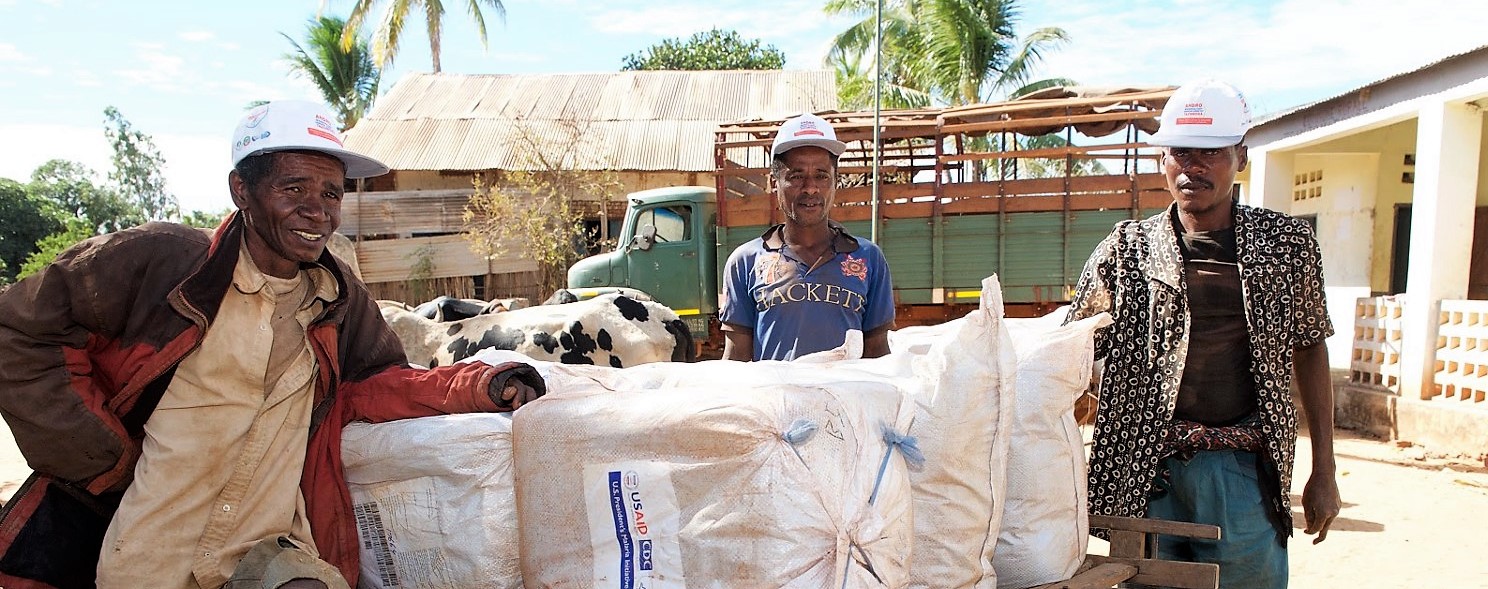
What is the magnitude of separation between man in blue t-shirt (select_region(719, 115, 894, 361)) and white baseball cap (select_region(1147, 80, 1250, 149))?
3.08ft

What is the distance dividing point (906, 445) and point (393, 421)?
105 cm

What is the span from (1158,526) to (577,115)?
16155 millimetres

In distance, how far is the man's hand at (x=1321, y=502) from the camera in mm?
2377

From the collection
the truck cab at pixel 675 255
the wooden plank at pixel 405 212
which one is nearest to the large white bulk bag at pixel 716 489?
the truck cab at pixel 675 255

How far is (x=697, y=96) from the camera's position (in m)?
18.1

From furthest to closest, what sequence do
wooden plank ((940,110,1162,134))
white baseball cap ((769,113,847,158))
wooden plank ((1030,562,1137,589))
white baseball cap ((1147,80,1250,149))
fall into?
wooden plank ((940,110,1162,134))
white baseball cap ((769,113,847,158))
white baseball cap ((1147,80,1250,149))
wooden plank ((1030,562,1137,589))

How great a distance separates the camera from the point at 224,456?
167cm

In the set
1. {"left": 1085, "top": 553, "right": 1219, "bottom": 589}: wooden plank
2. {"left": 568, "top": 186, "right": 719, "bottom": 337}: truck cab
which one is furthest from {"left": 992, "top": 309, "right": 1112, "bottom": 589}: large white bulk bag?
{"left": 568, "top": 186, "right": 719, "bottom": 337}: truck cab

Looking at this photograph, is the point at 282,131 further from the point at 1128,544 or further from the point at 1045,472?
the point at 1128,544

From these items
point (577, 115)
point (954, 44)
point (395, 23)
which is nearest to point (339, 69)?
point (395, 23)

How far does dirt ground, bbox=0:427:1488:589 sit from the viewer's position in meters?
4.69

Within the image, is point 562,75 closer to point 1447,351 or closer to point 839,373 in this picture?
point 1447,351

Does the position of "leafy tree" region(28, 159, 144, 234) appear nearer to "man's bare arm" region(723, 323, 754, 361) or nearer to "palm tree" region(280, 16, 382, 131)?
"palm tree" region(280, 16, 382, 131)

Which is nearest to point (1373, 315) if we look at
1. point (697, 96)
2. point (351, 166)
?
point (351, 166)
